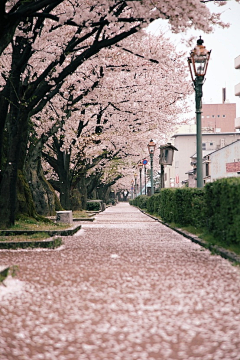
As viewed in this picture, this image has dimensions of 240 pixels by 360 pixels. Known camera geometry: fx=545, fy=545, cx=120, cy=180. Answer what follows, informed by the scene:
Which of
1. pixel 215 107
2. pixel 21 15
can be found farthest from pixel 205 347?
pixel 215 107

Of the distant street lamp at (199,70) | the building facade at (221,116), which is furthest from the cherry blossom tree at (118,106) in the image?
the building facade at (221,116)

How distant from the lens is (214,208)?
42.8ft

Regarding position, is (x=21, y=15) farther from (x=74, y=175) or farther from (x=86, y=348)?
(x=74, y=175)

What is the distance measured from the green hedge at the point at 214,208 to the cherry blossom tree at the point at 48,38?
3.83 m

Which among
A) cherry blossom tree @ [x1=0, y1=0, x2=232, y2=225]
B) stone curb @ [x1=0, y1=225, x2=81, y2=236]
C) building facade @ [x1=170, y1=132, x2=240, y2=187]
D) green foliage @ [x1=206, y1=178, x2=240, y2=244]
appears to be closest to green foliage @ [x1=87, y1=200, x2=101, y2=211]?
cherry blossom tree @ [x1=0, y1=0, x2=232, y2=225]

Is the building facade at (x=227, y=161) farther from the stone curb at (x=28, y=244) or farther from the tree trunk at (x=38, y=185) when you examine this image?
the stone curb at (x=28, y=244)

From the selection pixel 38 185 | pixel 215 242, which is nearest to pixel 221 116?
pixel 38 185

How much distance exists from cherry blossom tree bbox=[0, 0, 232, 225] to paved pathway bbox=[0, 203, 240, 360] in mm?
4988

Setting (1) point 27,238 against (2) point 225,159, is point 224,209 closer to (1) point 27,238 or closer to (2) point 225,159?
(1) point 27,238

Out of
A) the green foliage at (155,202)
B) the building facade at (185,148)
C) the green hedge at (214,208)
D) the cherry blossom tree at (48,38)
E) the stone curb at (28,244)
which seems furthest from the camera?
the building facade at (185,148)

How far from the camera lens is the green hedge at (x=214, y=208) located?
10.8 meters

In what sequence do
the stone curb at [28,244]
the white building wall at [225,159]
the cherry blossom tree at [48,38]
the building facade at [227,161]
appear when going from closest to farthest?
1. the cherry blossom tree at [48,38]
2. the stone curb at [28,244]
3. the building facade at [227,161]
4. the white building wall at [225,159]

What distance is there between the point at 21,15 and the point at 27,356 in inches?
294

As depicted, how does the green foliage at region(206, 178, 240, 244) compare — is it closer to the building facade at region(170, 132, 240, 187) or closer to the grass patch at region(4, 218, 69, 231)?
the grass patch at region(4, 218, 69, 231)
